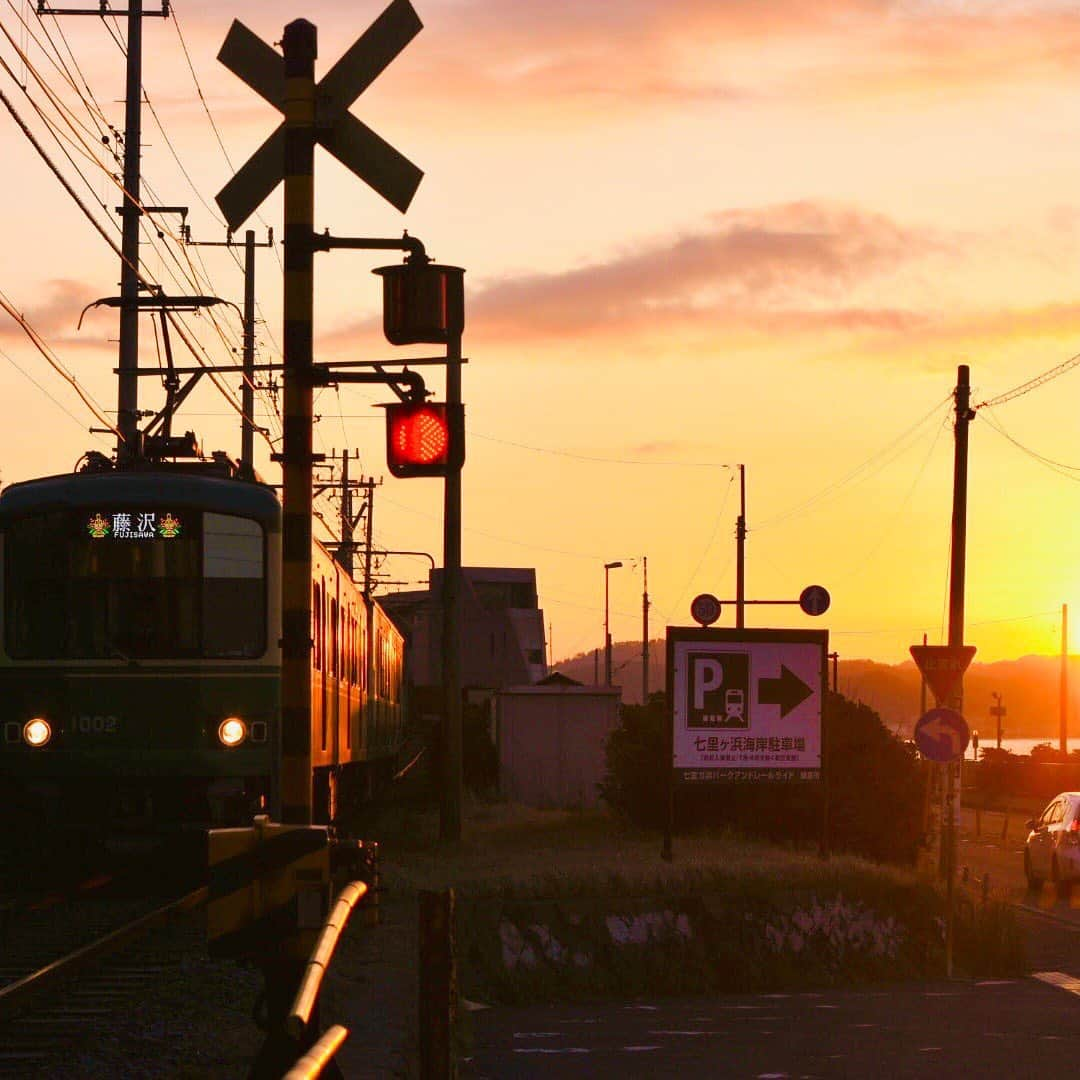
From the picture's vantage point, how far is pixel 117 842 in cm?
1781

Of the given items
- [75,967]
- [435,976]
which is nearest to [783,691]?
[75,967]

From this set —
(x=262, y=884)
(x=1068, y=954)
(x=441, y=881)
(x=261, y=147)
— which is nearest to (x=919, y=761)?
(x=1068, y=954)

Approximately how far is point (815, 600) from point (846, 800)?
2190cm

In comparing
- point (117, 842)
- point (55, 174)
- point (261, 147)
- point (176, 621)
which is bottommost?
point (117, 842)

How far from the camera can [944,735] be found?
2053cm

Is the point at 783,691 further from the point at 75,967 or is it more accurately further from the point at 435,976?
the point at 435,976

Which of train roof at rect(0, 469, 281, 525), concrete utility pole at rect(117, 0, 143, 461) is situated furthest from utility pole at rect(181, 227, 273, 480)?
train roof at rect(0, 469, 281, 525)

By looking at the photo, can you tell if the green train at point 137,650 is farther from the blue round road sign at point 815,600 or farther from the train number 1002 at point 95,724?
the blue round road sign at point 815,600

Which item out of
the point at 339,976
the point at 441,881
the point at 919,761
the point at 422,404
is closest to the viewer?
the point at 422,404

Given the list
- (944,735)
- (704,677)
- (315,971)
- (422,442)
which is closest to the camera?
(315,971)

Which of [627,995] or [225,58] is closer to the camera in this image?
[225,58]

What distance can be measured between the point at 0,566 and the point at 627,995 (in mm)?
6661

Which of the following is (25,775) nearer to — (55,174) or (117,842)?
(117,842)

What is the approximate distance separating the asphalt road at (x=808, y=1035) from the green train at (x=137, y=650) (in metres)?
3.86
